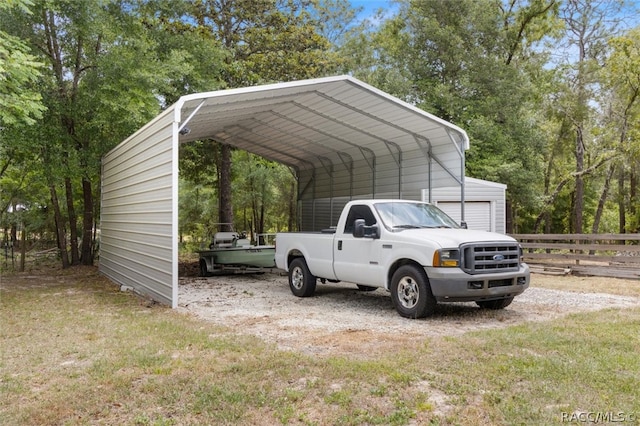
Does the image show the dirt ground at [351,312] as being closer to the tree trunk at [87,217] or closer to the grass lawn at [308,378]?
the grass lawn at [308,378]

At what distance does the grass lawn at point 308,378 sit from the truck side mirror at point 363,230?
2.31m

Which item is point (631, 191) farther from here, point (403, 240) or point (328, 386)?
point (328, 386)

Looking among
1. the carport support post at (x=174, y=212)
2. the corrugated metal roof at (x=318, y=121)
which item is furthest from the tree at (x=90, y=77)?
the carport support post at (x=174, y=212)

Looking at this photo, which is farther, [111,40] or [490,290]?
[111,40]

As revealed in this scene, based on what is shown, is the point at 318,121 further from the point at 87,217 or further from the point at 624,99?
the point at 624,99

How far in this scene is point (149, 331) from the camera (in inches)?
241

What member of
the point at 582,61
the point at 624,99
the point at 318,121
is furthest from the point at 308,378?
the point at 582,61

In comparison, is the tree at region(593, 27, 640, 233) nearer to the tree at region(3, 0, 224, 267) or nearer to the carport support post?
the tree at region(3, 0, 224, 267)

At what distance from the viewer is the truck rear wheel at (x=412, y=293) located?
6777 millimetres

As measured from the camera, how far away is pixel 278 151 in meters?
17.3

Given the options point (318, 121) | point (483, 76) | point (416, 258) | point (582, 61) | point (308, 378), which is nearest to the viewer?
point (308, 378)

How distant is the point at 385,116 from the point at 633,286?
656cm

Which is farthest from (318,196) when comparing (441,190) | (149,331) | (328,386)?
(328,386)

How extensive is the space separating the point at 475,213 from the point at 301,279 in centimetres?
811
